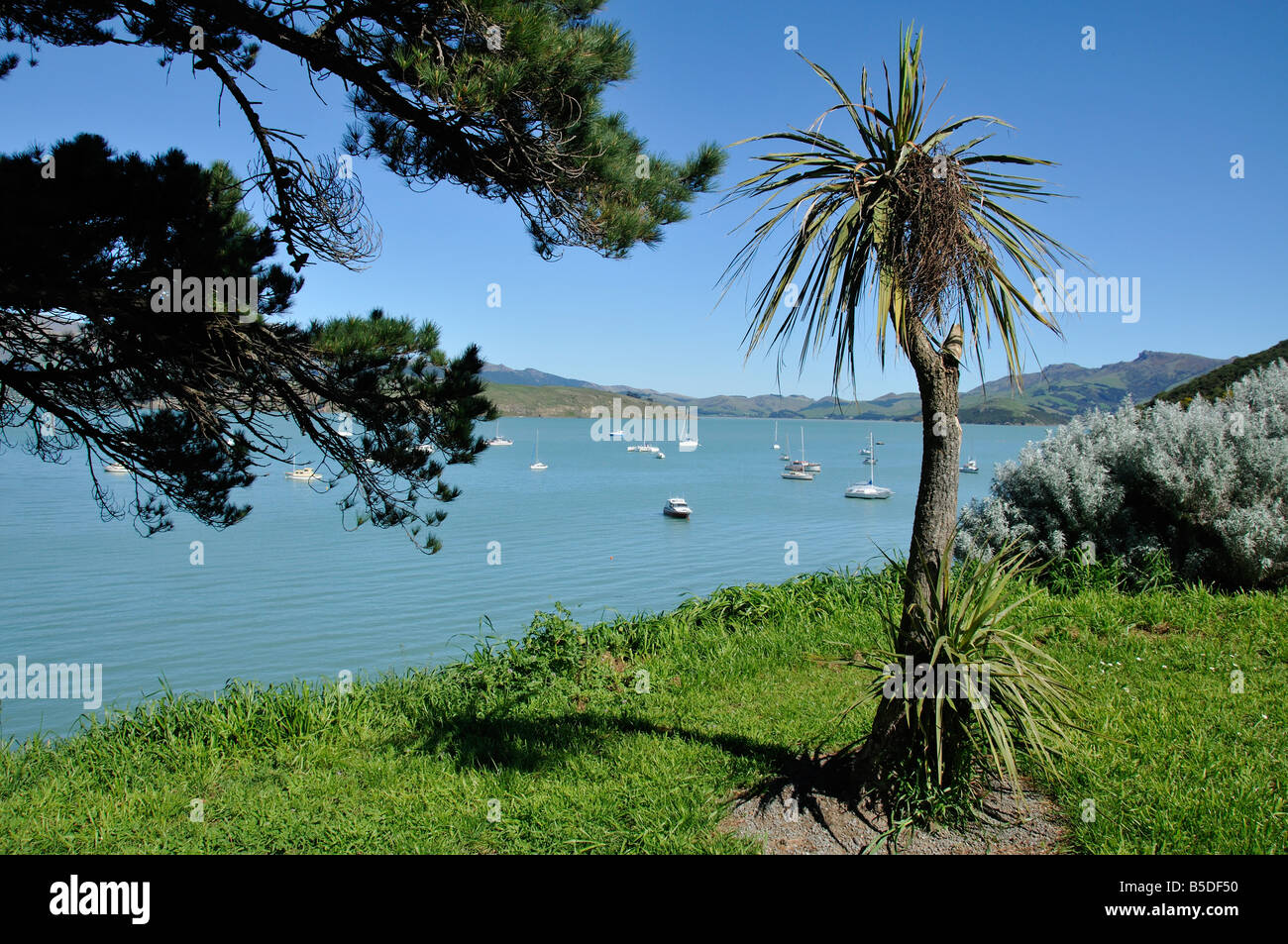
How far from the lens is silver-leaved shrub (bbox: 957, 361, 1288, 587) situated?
274 inches

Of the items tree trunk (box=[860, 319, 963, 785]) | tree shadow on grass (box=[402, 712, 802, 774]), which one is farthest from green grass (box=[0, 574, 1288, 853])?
tree trunk (box=[860, 319, 963, 785])

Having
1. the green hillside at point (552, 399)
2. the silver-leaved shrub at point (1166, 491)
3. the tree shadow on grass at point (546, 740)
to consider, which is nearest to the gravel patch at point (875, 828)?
the tree shadow on grass at point (546, 740)

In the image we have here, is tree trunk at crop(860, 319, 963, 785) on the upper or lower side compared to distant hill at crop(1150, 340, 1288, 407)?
lower

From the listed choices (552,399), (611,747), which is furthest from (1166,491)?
(552,399)

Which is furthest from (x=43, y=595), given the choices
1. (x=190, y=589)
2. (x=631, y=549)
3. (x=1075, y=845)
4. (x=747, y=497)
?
(x=747, y=497)

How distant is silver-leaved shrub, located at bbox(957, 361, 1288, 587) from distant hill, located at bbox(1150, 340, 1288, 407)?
129 inches

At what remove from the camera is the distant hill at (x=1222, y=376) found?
41.9 ft

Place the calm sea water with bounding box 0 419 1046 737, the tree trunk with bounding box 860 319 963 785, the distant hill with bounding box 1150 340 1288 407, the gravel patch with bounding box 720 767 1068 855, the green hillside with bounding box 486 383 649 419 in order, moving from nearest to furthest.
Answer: the gravel patch with bounding box 720 767 1068 855 < the tree trunk with bounding box 860 319 963 785 < the distant hill with bounding box 1150 340 1288 407 < the calm sea water with bounding box 0 419 1046 737 < the green hillside with bounding box 486 383 649 419

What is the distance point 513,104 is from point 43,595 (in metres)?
20.2

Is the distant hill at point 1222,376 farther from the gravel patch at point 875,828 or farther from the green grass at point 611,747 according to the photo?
the gravel patch at point 875,828

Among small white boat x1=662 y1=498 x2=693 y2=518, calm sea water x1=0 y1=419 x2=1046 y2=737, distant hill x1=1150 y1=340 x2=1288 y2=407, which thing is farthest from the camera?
small white boat x1=662 y1=498 x2=693 y2=518

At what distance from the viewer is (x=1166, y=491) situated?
752 cm

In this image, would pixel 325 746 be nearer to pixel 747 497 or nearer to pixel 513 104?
pixel 513 104

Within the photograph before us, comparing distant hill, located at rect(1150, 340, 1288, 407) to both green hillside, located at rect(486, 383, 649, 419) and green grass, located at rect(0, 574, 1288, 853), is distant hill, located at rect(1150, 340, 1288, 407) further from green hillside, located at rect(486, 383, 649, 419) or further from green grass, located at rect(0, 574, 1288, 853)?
green hillside, located at rect(486, 383, 649, 419)
